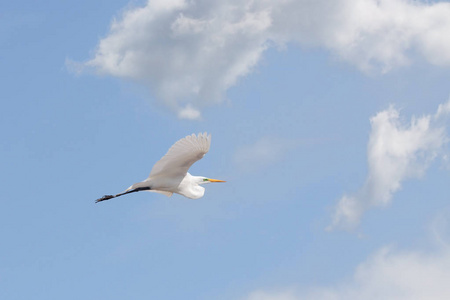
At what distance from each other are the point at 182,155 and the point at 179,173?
1712mm

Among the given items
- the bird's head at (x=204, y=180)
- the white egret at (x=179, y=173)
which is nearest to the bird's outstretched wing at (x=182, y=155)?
the white egret at (x=179, y=173)

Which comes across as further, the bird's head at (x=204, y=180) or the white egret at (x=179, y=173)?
the bird's head at (x=204, y=180)

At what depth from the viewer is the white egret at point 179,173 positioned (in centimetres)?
2602

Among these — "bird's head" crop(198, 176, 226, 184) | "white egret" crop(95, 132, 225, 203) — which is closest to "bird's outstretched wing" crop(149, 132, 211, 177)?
"white egret" crop(95, 132, 225, 203)

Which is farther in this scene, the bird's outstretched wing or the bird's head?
the bird's head

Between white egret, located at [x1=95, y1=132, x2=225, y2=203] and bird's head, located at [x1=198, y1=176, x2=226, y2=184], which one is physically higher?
bird's head, located at [x1=198, y1=176, x2=226, y2=184]

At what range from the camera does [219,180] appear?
31594 mm

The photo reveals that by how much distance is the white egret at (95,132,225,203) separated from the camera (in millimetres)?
26025

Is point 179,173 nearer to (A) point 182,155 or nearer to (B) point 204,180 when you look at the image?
(A) point 182,155

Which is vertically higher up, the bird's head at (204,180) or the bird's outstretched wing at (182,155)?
the bird's head at (204,180)

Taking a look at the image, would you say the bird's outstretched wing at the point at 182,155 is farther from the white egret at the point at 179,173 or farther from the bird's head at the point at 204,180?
the bird's head at the point at 204,180

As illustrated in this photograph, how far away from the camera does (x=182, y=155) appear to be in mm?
26734

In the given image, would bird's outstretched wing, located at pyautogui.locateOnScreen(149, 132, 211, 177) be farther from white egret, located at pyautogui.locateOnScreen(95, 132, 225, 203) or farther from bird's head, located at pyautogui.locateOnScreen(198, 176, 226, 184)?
bird's head, located at pyautogui.locateOnScreen(198, 176, 226, 184)

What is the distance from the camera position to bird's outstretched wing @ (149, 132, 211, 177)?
25.8 meters
